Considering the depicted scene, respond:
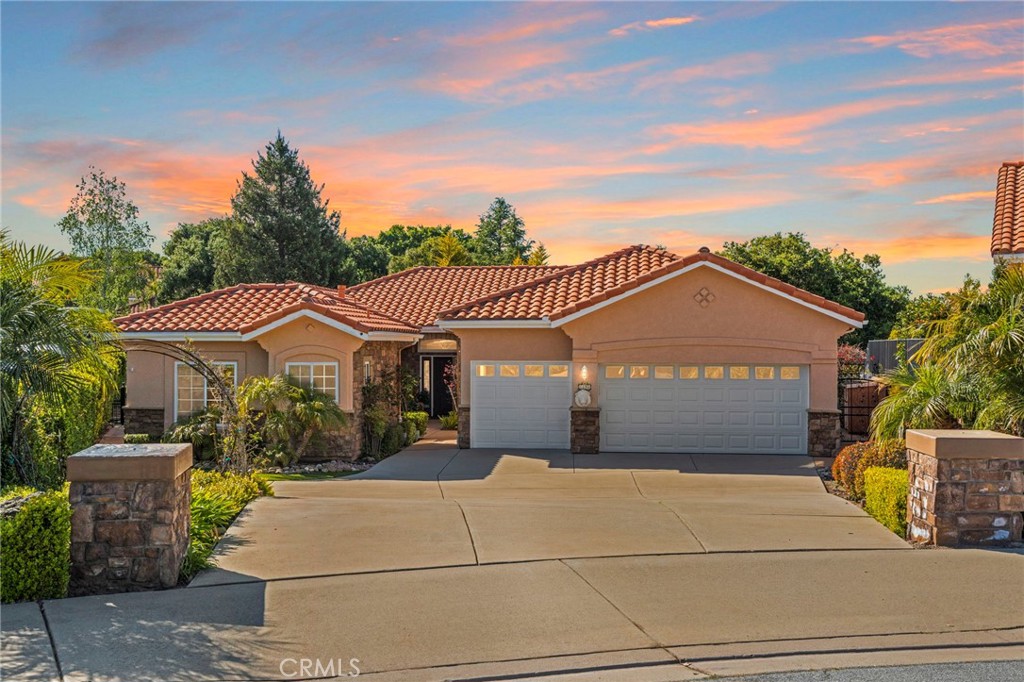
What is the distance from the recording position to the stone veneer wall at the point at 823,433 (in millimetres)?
20547

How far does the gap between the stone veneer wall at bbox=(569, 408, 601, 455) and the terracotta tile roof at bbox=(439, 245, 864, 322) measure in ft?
7.40

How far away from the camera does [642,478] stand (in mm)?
17297

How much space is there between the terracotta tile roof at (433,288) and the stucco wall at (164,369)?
21.2 feet

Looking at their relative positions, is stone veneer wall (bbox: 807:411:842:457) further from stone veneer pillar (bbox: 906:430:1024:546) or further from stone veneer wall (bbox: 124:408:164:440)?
stone veneer wall (bbox: 124:408:164:440)

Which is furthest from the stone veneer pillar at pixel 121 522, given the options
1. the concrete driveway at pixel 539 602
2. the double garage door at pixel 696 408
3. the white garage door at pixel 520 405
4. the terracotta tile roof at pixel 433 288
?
the terracotta tile roof at pixel 433 288

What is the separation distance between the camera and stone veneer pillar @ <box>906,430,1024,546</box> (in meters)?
10.4

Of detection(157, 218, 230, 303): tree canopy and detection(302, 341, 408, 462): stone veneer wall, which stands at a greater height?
detection(157, 218, 230, 303): tree canopy

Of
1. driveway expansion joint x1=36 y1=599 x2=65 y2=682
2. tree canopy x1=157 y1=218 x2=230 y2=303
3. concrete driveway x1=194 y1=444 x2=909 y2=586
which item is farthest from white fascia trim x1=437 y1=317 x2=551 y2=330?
tree canopy x1=157 y1=218 x2=230 y2=303

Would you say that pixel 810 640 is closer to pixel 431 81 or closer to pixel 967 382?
pixel 967 382

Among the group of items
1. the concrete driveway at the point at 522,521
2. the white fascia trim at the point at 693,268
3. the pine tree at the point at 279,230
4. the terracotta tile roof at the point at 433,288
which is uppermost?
the pine tree at the point at 279,230

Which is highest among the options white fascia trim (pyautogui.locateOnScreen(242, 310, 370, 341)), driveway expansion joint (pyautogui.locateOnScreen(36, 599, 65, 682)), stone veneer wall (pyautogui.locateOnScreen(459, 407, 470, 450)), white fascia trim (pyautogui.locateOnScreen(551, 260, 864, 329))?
white fascia trim (pyautogui.locateOnScreen(551, 260, 864, 329))

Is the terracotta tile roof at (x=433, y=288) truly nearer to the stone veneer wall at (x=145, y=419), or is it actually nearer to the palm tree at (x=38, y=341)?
the stone veneer wall at (x=145, y=419)

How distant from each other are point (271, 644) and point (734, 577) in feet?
14.7

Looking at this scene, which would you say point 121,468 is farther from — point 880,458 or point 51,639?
point 880,458
